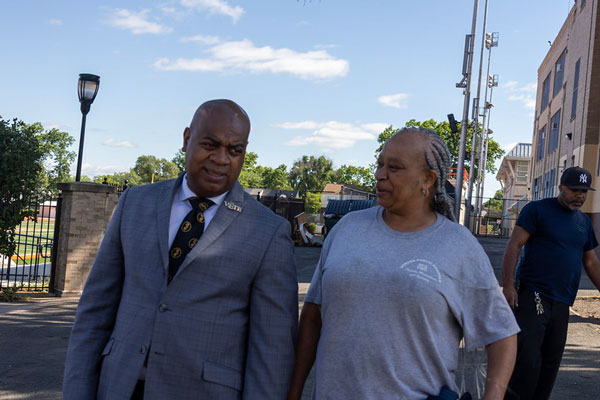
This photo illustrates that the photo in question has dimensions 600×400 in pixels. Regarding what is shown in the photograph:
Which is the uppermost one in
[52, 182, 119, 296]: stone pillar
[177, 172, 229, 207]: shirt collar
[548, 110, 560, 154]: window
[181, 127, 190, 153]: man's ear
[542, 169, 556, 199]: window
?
[548, 110, 560, 154]: window

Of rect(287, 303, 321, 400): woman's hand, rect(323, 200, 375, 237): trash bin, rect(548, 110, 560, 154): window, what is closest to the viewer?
rect(287, 303, 321, 400): woman's hand

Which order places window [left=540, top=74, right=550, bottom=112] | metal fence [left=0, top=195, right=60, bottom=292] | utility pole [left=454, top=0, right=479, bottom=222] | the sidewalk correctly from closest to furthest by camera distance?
1. the sidewalk
2. metal fence [left=0, top=195, right=60, bottom=292]
3. utility pole [left=454, top=0, right=479, bottom=222]
4. window [left=540, top=74, right=550, bottom=112]

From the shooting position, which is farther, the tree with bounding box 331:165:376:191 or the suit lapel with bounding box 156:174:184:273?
the tree with bounding box 331:165:376:191

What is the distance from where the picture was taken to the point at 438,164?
8.03ft

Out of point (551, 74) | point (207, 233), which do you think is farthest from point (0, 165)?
point (551, 74)

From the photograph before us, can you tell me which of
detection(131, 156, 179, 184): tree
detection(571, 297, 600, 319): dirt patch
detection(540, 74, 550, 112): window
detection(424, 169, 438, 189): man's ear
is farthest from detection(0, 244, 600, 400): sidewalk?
detection(131, 156, 179, 184): tree

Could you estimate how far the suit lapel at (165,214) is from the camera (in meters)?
2.22

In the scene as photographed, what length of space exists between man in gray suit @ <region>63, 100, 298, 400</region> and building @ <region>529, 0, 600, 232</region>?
2135 centimetres

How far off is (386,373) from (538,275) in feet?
9.35

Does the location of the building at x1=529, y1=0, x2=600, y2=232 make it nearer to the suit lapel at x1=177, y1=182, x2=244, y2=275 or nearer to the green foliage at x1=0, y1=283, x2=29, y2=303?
the green foliage at x1=0, y1=283, x2=29, y2=303

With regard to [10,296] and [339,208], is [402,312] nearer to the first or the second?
[10,296]

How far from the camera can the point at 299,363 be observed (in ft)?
7.95

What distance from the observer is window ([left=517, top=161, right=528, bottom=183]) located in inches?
2525

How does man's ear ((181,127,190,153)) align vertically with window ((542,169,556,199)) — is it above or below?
below
